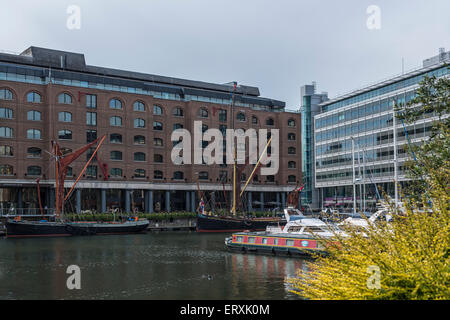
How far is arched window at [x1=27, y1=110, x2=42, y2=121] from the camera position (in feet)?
314

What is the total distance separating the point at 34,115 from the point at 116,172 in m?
18.4

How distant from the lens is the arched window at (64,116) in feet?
316

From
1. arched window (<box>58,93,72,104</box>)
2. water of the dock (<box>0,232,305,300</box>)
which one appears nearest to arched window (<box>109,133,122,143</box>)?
arched window (<box>58,93,72,104</box>)

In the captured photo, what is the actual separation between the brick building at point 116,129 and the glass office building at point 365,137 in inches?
540

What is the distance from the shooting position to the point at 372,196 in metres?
123

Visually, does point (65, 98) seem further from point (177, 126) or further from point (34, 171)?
point (177, 126)

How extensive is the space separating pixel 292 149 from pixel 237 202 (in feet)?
99.4

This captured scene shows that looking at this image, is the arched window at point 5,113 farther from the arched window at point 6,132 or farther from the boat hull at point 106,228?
the boat hull at point 106,228

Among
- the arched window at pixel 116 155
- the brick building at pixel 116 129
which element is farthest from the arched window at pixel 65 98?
the arched window at pixel 116 155

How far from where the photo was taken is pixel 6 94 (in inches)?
3681

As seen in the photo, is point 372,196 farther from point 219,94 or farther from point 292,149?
point 219,94

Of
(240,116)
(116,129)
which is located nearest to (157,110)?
(116,129)

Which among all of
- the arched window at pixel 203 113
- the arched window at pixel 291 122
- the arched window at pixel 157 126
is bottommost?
the arched window at pixel 157 126
